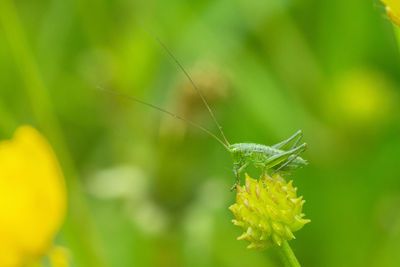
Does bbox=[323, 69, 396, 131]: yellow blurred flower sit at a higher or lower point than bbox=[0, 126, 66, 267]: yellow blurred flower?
higher

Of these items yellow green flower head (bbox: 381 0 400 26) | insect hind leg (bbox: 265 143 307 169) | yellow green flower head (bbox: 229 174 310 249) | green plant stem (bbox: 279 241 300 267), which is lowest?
green plant stem (bbox: 279 241 300 267)

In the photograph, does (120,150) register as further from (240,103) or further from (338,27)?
(338,27)

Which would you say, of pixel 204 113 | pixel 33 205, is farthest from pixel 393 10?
pixel 204 113

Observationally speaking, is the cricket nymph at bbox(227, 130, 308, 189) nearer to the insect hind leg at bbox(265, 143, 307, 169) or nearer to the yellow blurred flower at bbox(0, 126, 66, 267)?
the insect hind leg at bbox(265, 143, 307, 169)

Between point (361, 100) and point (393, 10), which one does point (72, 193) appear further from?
point (393, 10)

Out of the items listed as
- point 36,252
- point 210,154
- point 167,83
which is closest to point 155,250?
point 210,154

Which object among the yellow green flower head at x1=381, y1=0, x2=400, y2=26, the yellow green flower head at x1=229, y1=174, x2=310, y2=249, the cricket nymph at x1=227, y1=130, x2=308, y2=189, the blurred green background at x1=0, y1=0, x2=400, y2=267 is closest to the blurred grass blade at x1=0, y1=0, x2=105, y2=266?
the blurred green background at x1=0, y1=0, x2=400, y2=267

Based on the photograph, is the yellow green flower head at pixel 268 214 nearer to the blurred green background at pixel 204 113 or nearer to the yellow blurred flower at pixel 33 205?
the yellow blurred flower at pixel 33 205
